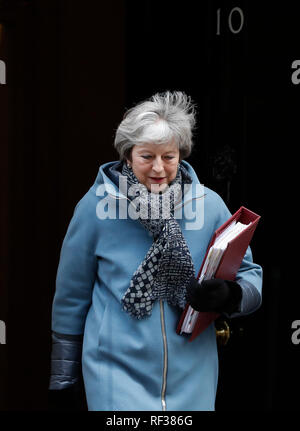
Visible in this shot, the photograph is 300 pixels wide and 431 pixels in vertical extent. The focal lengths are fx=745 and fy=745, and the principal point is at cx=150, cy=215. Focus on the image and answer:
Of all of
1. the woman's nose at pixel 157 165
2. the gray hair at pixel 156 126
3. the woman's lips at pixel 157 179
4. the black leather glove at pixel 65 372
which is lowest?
the black leather glove at pixel 65 372

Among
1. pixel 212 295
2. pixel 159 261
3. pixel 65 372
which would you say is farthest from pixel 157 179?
pixel 65 372

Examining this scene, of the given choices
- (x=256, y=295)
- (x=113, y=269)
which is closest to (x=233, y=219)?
(x=256, y=295)

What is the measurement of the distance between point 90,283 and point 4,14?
4.35ft

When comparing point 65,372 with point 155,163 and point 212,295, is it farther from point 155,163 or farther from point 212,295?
point 155,163

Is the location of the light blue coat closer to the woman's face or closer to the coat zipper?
the coat zipper

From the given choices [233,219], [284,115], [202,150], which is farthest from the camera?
[202,150]

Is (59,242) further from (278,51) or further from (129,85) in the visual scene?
(278,51)

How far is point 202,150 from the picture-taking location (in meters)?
3.43

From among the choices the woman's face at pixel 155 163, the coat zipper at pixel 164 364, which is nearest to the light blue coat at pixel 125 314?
the coat zipper at pixel 164 364

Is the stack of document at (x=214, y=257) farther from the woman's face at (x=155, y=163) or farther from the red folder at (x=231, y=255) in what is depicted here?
the woman's face at (x=155, y=163)

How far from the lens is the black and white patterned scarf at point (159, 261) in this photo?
2592 mm

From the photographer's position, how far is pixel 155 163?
8.64ft

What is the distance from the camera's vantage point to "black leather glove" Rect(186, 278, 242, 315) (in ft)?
8.23

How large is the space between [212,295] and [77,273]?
0.55 m
